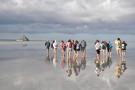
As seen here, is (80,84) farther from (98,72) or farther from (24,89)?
(98,72)

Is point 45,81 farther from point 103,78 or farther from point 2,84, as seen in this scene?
point 103,78

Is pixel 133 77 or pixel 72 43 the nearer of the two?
pixel 133 77

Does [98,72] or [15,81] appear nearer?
[15,81]

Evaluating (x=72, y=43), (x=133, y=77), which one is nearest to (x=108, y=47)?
(x=72, y=43)

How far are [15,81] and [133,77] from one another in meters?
8.14

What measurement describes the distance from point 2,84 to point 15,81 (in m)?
1.34

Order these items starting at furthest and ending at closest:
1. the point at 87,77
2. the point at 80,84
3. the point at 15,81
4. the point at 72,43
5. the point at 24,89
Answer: the point at 72,43
the point at 87,77
the point at 15,81
the point at 80,84
the point at 24,89

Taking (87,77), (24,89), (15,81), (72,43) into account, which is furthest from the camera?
→ (72,43)

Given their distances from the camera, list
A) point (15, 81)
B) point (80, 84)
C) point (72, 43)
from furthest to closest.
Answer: point (72, 43) < point (15, 81) < point (80, 84)

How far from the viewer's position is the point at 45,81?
1877 centimetres

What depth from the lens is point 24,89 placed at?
16078 mm

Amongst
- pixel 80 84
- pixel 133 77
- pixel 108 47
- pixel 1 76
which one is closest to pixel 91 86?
pixel 80 84

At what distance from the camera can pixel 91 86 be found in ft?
55.8

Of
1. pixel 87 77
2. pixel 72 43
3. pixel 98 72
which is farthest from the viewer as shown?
pixel 72 43
